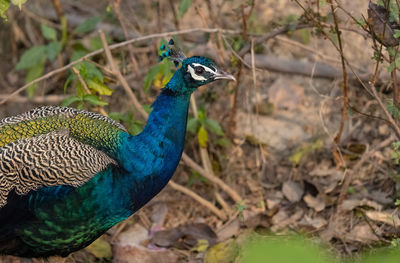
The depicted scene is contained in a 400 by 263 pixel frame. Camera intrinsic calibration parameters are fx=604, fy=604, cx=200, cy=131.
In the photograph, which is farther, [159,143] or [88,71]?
[88,71]

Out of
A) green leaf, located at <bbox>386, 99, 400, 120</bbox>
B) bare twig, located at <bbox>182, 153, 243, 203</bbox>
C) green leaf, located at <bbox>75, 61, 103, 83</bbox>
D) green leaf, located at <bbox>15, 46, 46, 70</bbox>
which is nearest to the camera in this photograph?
green leaf, located at <bbox>386, 99, 400, 120</bbox>

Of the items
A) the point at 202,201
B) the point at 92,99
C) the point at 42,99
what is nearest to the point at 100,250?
the point at 202,201

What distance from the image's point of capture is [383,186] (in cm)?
348

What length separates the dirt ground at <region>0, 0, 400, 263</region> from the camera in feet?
10.8

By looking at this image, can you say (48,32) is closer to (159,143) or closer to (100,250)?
(100,250)

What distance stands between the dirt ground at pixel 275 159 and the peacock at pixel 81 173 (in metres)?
0.70

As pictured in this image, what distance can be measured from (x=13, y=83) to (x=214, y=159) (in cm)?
223

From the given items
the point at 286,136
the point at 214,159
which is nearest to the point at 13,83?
the point at 214,159

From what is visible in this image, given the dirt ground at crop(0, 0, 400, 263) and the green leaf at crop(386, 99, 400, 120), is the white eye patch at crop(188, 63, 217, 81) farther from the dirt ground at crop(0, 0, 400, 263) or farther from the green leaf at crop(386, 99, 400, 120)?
the green leaf at crop(386, 99, 400, 120)

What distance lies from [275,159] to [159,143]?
139cm

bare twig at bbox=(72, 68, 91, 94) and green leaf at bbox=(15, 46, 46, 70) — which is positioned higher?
green leaf at bbox=(15, 46, 46, 70)

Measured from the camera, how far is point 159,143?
8.66 ft

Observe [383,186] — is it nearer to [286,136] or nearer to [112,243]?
[286,136]

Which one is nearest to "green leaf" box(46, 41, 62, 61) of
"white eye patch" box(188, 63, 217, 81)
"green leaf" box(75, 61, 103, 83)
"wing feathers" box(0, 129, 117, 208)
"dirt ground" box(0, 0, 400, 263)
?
"dirt ground" box(0, 0, 400, 263)
